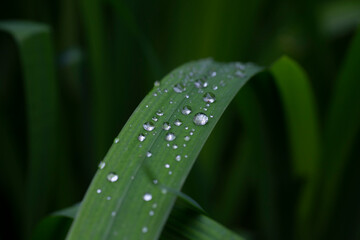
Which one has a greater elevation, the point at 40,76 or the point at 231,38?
the point at 231,38

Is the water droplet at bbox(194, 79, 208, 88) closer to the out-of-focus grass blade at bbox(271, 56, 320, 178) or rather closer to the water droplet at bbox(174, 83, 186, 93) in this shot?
the water droplet at bbox(174, 83, 186, 93)

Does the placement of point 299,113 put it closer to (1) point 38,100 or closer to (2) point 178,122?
(2) point 178,122

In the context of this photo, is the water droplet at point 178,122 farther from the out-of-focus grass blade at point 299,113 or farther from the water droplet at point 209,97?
the out-of-focus grass blade at point 299,113

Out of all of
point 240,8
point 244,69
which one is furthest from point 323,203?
point 240,8

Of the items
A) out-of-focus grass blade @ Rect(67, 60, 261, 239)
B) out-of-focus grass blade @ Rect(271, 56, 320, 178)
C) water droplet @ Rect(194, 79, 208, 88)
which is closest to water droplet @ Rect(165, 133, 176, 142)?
out-of-focus grass blade @ Rect(67, 60, 261, 239)

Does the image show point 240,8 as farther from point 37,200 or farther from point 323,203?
point 37,200
